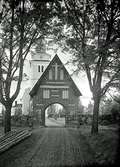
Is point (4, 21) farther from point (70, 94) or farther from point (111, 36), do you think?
point (70, 94)

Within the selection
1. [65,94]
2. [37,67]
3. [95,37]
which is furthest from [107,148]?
[37,67]

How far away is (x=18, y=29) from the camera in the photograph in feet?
52.7

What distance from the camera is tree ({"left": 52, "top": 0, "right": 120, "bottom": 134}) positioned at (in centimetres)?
1394

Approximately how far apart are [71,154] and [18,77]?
384 inches

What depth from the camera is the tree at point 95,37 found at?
1394 cm

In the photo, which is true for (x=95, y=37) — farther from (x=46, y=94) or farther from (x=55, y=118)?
(x=55, y=118)

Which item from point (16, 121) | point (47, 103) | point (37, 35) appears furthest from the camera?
point (47, 103)

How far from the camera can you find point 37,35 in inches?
693

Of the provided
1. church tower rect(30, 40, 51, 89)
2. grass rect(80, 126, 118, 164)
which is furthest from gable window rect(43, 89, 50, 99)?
grass rect(80, 126, 118, 164)

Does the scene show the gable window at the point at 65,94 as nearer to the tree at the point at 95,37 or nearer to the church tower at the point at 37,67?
the church tower at the point at 37,67

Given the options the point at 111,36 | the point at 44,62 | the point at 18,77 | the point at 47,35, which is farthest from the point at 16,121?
the point at 44,62

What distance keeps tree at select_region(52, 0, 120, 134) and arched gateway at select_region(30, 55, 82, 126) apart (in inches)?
815

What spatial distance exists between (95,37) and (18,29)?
217 inches

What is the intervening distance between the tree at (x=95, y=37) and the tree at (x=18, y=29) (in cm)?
179
